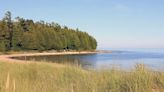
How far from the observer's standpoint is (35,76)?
10.3 meters

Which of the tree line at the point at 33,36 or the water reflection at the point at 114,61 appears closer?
the water reflection at the point at 114,61

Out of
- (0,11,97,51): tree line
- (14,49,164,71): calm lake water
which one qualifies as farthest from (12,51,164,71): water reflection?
(0,11,97,51): tree line

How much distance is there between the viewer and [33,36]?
7444 centimetres

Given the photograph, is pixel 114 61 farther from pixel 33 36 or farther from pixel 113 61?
pixel 33 36

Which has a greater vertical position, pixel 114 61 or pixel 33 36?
pixel 33 36

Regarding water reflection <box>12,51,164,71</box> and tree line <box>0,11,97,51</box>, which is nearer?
water reflection <box>12,51,164,71</box>

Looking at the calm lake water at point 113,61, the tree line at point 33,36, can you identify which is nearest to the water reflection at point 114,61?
the calm lake water at point 113,61

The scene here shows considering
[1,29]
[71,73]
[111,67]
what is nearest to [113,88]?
[111,67]

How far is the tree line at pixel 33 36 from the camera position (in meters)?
70.7

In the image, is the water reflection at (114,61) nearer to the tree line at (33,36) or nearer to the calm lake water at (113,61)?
the calm lake water at (113,61)

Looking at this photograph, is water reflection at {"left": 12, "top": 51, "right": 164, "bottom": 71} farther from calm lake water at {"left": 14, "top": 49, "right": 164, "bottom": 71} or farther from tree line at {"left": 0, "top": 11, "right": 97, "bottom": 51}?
tree line at {"left": 0, "top": 11, "right": 97, "bottom": 51}

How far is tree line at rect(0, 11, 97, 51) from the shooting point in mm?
70688

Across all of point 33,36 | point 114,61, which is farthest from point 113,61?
point 33,36

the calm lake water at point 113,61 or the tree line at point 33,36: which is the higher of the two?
the tree line at point 33,36
